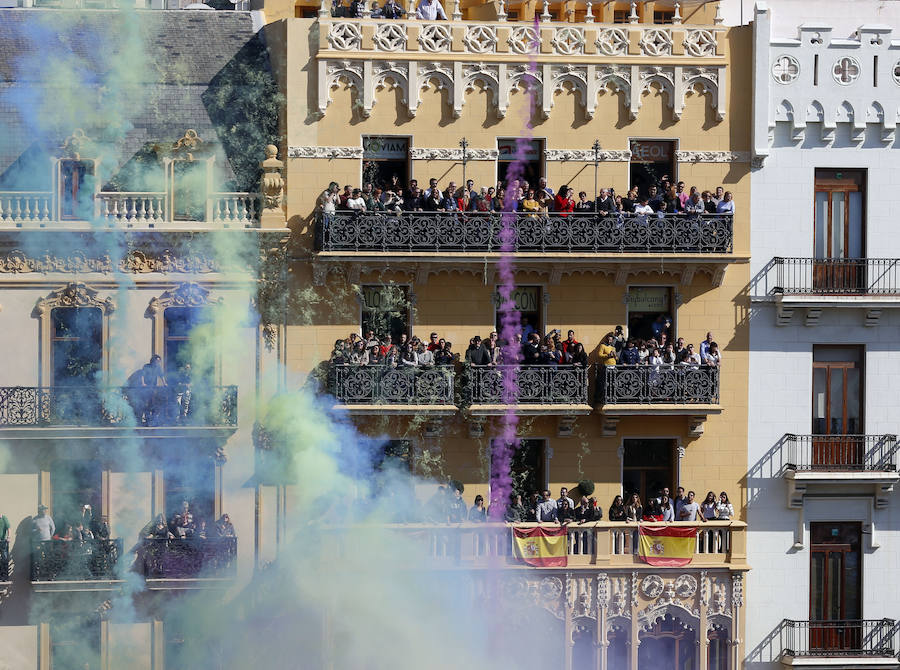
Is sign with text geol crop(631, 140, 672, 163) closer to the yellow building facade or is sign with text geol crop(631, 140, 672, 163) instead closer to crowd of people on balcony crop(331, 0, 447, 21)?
the yellow building facade

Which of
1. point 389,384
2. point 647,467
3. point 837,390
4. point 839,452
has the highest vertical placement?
point 389,384

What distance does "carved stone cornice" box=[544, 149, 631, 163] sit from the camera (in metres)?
43.8

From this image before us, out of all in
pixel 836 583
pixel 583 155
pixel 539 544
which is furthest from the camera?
pixel 836 583

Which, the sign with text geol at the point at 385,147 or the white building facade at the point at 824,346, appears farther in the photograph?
the white building facade at the point at 824,346

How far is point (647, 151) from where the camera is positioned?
145ft

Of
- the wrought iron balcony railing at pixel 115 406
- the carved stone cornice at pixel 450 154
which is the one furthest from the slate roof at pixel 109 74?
the wrought iron balcony railing at pixel 115 406

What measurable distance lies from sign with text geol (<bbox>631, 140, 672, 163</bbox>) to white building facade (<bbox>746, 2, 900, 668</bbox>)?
7.65 ft

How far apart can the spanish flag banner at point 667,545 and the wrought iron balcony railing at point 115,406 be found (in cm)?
1017

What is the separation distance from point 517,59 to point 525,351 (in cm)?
710

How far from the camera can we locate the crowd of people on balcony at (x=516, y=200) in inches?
1666

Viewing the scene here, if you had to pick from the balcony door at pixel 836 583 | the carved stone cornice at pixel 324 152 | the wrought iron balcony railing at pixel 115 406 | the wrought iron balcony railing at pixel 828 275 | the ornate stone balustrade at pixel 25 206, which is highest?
the carved stone cornice at pixel 324 152

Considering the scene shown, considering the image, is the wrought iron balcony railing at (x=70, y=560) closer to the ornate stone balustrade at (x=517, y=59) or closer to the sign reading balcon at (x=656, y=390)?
the ornate stone balustrade at (x=517, y=59)

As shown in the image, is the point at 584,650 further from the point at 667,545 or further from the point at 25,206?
the point at 25,206

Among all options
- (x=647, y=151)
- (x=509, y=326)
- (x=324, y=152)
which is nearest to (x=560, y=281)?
(x=509, y=326)
